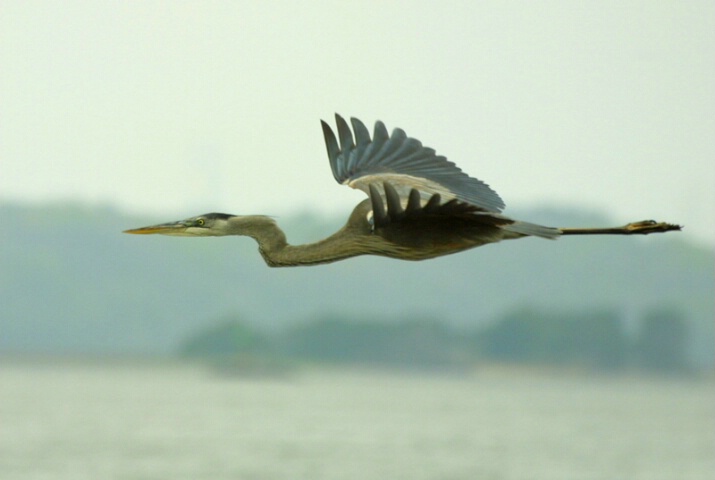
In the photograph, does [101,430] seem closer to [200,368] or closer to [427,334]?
[427,334]

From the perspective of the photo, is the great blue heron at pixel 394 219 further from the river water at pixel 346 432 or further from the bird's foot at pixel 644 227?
the river water at pixel 346 432

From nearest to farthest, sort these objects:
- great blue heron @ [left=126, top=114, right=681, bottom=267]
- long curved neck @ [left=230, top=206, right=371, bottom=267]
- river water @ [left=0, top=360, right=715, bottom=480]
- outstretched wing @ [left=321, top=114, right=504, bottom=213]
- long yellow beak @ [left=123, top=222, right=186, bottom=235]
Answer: great blue heron @ [left=126, top=114, right=681, bottom=267] → long curved neck @ [left=230, top=206, right=371, bottom=267] → long yellow beak @ [left=123, top=222, right=186, bottom=235] → outstretched wing @ [left=321, top=114, right=504, bottom=213] → river water @ [left=0, top=360, right=715, bottom=480]

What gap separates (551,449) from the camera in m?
67.4

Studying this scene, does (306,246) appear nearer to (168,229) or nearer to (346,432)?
(168,229)

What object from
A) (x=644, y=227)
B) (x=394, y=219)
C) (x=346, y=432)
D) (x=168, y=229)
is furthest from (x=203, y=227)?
(x=346, y=432)

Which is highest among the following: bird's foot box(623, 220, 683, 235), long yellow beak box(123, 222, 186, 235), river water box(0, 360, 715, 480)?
bird's foot box(623, 220, 683, 235)

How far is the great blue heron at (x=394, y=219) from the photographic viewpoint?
708 centimetres

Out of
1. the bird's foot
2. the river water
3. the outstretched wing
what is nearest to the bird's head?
the outstretched wing

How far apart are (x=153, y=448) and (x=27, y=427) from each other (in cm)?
822

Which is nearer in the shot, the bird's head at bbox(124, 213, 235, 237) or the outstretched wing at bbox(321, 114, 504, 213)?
the bird's head at bbox(124, 213, 235, 237)

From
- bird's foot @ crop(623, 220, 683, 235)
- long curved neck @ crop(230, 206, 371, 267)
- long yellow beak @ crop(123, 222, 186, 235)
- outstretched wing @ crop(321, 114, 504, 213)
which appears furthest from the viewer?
outstretched wing @ crop(321, 114, 504, 213)

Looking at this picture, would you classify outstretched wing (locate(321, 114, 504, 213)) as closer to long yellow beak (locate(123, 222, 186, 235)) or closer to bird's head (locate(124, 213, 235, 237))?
bird's head (locate(124, 213, 235, 237))

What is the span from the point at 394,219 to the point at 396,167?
192cm

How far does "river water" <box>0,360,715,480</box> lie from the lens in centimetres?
5575
